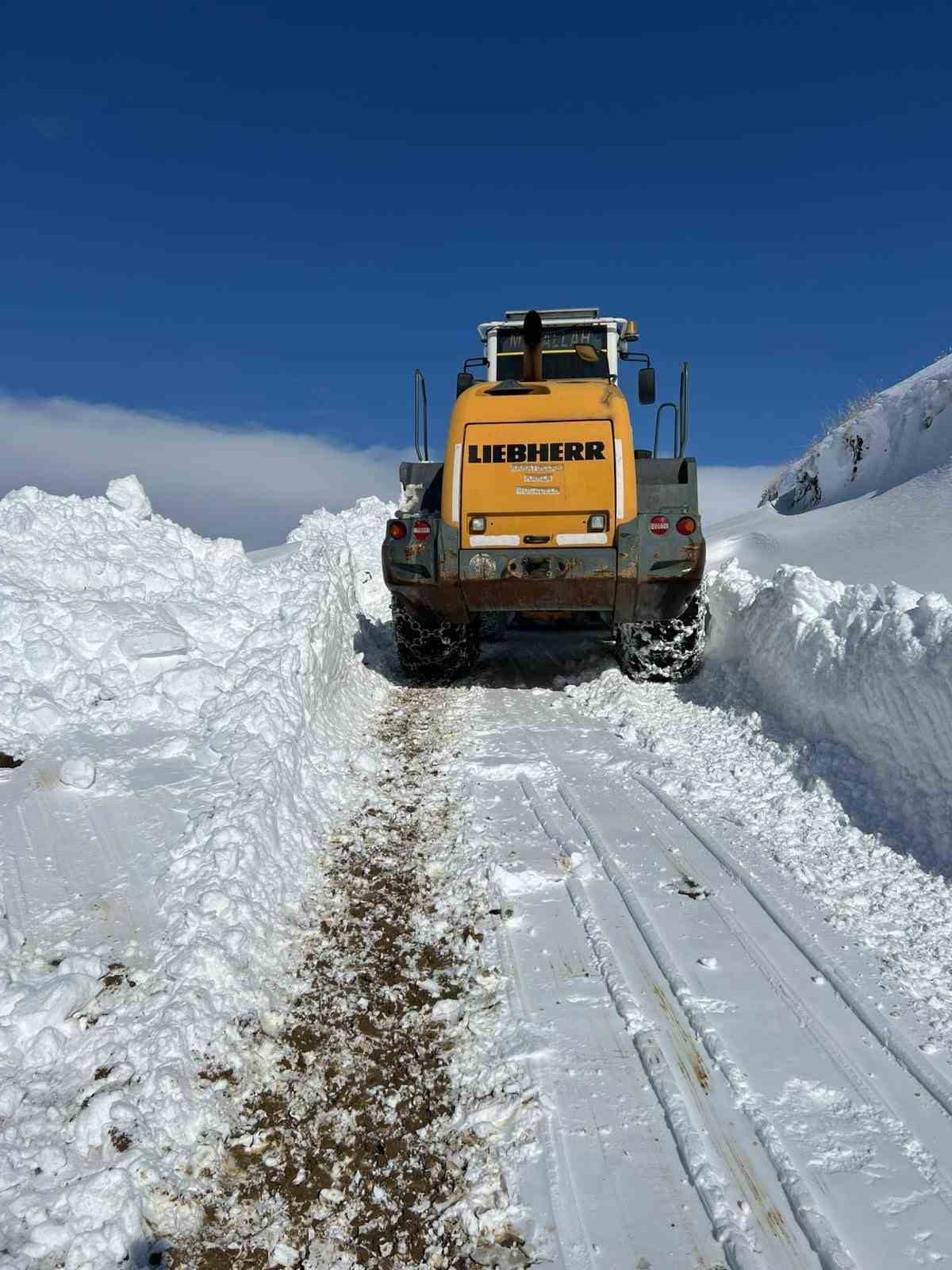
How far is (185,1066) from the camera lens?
259cm

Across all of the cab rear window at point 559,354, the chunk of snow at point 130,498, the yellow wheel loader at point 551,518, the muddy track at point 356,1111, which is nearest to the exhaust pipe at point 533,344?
the yellow wheel loader at point 551,518

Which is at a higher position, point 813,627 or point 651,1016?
point 813,627

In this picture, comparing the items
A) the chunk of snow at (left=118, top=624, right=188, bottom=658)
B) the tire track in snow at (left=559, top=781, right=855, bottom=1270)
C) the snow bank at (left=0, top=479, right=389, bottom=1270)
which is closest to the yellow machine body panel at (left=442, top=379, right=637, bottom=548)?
the snow bank at (left=0, top=479, right=389, bottom=1270)

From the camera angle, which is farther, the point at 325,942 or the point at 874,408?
the point at 874,408

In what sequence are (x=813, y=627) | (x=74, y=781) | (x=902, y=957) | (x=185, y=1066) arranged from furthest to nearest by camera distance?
(x=813, y=627) → (x=74, y=781) → (x=902, y=957) → (x=185, y=1066)

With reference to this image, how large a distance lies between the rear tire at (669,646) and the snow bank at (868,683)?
347 mm

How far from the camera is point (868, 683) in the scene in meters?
4.99

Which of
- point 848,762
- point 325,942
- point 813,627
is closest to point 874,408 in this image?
point 813,627

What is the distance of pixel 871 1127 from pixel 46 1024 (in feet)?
8.32

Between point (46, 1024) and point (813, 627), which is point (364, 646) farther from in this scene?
point (46, 1024)

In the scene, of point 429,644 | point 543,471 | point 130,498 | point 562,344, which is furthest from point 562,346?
point 130,498

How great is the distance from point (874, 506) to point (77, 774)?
991cm

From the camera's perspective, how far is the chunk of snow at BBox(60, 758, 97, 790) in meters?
3.96

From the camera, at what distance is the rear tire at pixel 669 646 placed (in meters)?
7.25
